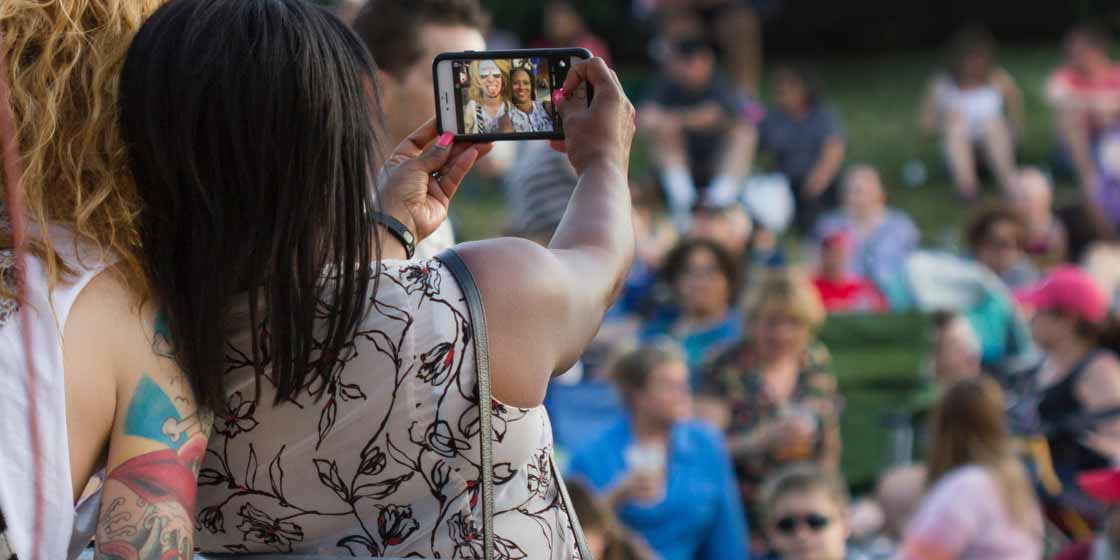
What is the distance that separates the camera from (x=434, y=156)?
1.97 meters

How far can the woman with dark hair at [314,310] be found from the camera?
163 centimetres

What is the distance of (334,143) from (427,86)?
4.23ft

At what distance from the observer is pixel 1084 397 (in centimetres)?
589

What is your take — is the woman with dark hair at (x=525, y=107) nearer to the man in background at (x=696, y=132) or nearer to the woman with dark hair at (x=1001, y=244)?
the woman with dark hair at (x=1001, y=244)

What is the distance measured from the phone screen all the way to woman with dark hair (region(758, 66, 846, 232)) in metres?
9.62

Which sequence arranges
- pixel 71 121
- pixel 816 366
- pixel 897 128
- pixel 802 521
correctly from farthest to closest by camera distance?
pixel 897 128 → pixel 816 366 → pixel 802 521 → pixel 71 121

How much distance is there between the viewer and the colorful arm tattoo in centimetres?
157

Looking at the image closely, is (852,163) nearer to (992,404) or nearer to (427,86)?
(992,404)

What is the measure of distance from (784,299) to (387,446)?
4.55m

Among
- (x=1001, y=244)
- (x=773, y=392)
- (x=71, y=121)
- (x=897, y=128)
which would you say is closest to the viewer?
(x=71, y=121)

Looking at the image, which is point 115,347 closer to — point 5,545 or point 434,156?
point 5,545

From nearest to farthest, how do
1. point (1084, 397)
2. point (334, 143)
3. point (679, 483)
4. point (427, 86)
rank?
point (334, 143)
point (427, 86)
point (679, 483)
point (1084, 397)

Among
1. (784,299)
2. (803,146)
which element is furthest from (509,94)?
(803,146)

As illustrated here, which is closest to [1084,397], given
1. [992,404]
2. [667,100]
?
[992,404]
